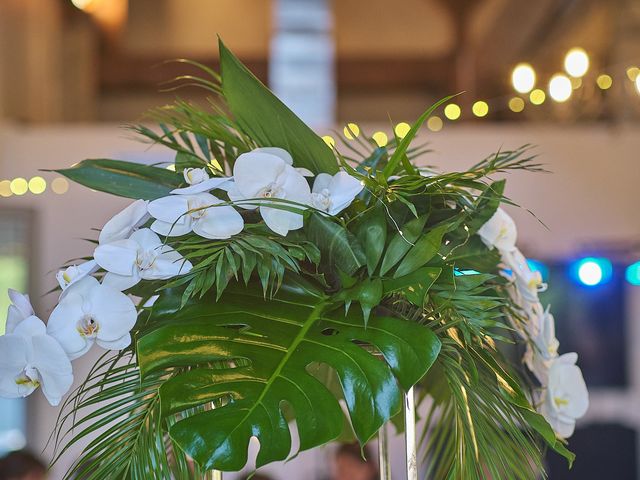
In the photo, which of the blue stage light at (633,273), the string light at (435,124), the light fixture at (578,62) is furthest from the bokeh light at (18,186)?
the blue stage light at (633,273)

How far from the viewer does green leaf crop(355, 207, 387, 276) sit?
0.77m

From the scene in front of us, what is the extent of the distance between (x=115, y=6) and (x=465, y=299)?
28.3ft

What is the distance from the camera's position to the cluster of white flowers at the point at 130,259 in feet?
2.36

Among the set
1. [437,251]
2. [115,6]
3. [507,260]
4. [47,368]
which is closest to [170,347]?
[47,368]

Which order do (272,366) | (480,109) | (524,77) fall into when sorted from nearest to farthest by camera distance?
1. (272,366)
2. (524,77)
3. (480,109)

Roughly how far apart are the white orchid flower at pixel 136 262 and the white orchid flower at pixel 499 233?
303mm

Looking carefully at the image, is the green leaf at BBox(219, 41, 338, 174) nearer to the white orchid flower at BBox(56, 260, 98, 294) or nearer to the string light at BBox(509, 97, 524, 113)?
the white orchid flower at BBox(56, 260, 98, 294)

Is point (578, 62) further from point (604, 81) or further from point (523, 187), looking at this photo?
point (523, 187)

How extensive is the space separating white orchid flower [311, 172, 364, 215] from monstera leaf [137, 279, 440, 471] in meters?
0.07

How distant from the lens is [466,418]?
2.54ft

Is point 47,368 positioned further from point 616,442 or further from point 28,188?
point 616,442

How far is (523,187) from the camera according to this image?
20.2 ft

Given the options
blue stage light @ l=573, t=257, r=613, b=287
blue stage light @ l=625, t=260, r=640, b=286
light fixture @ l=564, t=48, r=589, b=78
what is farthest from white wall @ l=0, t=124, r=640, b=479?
light fixture @ l=564, t=48, r=589, b=78

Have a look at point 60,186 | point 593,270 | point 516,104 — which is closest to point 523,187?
point 516,104
